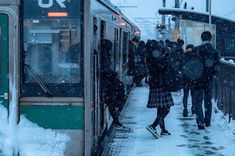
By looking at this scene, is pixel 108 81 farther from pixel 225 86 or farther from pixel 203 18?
pixel 203 18

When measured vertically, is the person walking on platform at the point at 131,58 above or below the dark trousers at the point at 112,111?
above

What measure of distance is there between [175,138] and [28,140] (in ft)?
12.6

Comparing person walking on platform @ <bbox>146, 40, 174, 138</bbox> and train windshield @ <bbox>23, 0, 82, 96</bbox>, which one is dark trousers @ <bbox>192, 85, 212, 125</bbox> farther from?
train windshield @ <bbox>23, 0, 82, 96</bbox>

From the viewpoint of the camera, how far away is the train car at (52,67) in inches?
259

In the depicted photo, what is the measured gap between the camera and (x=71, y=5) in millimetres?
6598

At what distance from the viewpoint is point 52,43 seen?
6.63 meters

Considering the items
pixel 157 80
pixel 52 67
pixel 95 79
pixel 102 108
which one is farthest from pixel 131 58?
pixel 52 67

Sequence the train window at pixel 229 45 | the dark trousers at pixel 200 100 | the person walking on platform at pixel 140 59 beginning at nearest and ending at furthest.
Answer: the dark trousers at pixel 200 100, the person walking on platform at pixel 140 59, the train window at pixel 229 45

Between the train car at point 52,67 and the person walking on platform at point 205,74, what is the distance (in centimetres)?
410

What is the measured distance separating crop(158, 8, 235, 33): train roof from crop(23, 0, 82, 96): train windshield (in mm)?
18843

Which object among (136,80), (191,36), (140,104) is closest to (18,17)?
(140,104)

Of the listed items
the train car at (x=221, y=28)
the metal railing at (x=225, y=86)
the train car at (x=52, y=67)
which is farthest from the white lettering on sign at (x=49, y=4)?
the train car at (x=221, y=28)

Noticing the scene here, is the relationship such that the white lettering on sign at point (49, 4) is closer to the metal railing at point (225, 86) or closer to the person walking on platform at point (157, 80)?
the person walking on platform at point (157, 80)

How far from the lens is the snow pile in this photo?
6551 millimetres
